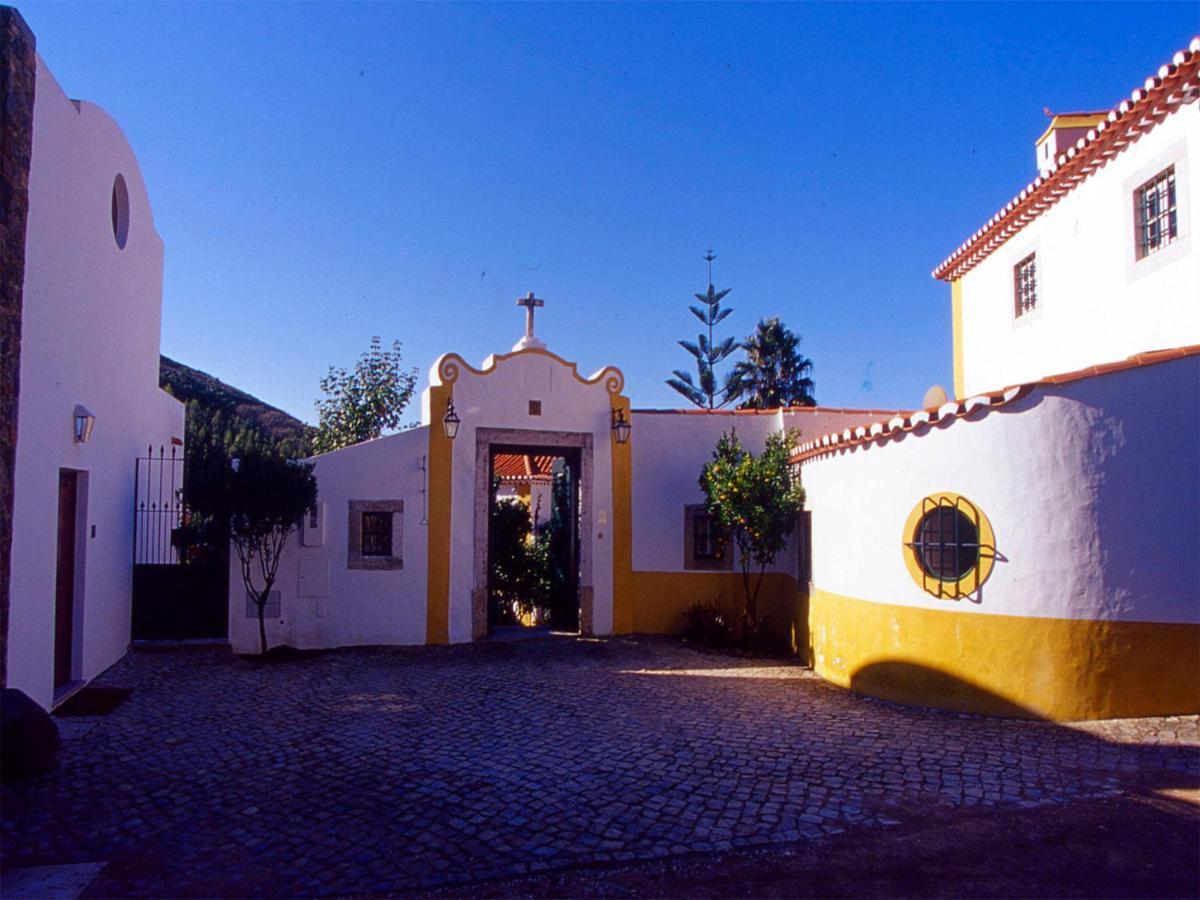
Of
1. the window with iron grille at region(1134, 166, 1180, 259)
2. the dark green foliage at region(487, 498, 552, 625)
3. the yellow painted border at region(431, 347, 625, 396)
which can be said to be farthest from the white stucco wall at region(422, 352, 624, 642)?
the window with iron grille at region(1134, 166, 1180, 259)

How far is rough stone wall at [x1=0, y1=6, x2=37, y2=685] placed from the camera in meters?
6.19

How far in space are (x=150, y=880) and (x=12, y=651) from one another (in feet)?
10.6

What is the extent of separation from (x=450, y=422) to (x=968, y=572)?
6994 mm

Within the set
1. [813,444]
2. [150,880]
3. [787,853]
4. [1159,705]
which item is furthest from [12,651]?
[1159,705]

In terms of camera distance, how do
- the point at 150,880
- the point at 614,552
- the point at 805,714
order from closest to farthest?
the point at 150,880, the point at 805,714, the point at 614,552

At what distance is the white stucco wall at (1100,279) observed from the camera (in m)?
7.92

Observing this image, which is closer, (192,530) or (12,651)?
(12,651)

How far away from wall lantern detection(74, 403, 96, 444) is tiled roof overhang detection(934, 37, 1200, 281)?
1056 centimetres

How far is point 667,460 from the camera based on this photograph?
492 inches

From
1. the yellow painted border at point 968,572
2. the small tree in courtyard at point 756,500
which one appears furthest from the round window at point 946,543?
the small tree in courtyard at point 756,500

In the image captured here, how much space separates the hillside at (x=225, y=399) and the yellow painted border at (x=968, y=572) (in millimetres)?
23513

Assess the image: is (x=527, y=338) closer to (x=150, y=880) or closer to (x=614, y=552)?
(x=614, y=552)

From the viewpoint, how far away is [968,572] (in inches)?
287

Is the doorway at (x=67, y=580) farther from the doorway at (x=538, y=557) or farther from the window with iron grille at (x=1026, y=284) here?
the window with iron grille at (x=1026, y=284)
